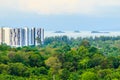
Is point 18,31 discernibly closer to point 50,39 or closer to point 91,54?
point 50,39

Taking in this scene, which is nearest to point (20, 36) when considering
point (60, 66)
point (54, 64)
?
point (54, 64)

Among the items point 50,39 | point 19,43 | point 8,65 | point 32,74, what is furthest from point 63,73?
point 50,39

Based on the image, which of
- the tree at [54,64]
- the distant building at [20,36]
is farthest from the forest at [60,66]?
the distant building at [20,36]

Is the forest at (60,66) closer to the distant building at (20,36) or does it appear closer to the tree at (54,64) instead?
the tree at (54,64)

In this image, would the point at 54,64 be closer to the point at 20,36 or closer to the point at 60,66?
the point at 60,66

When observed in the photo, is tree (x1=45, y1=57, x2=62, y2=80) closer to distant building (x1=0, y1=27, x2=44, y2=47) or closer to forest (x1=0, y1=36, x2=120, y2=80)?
forest (x1=0, y1=36, x2=120, y2=80)

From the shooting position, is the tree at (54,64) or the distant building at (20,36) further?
the distant building at (20,36)

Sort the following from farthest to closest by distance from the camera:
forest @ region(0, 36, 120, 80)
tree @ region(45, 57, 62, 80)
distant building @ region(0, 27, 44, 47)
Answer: distant building @ region(0, 27, 44, 47) → tree @ region(45, 57, 62, 80) → forest @ region(0, 36, 120, 80)

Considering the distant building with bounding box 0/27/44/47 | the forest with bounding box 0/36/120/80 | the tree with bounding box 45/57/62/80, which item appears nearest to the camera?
the forest with bounding box 0/36/120/80

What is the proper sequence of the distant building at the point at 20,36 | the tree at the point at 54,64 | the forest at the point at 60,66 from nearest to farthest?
the forest at the point at 60,66
the tree at the point at 54,64
the distant building at the point at 20,36

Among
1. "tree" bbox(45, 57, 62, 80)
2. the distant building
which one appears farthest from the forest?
the distant building
